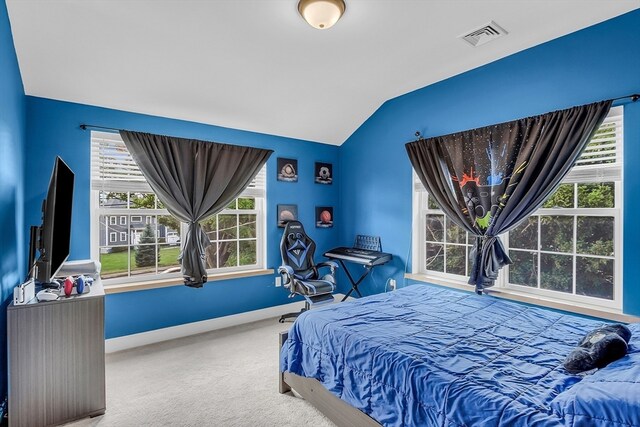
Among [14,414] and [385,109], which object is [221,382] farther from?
[385,109]

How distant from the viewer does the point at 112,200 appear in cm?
337

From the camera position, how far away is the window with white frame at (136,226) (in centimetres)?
328

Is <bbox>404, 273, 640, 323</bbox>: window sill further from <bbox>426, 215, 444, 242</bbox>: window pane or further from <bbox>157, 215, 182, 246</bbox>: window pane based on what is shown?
<bbox>157, 215, 182, 246</bbox>: window pane

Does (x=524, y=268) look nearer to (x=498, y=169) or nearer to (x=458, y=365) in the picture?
(x=498, y=169)

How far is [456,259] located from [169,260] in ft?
10.4

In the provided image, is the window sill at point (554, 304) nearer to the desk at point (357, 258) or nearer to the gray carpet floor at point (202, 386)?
the desk at point (357, 258)

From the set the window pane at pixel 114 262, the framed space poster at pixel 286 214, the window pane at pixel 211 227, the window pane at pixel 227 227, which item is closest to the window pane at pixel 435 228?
the framed space poster at pixel 286 214

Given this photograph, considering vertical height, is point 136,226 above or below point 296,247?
above

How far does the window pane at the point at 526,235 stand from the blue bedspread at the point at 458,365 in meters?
0.68

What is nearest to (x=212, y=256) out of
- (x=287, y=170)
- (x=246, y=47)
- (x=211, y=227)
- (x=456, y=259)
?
(x=211, y=227)

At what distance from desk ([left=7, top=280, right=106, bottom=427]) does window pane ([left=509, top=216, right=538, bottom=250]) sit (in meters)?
3.40

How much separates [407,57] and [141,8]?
216cm

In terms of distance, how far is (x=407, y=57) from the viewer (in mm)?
3064

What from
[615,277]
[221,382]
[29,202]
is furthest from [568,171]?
[29,202]
